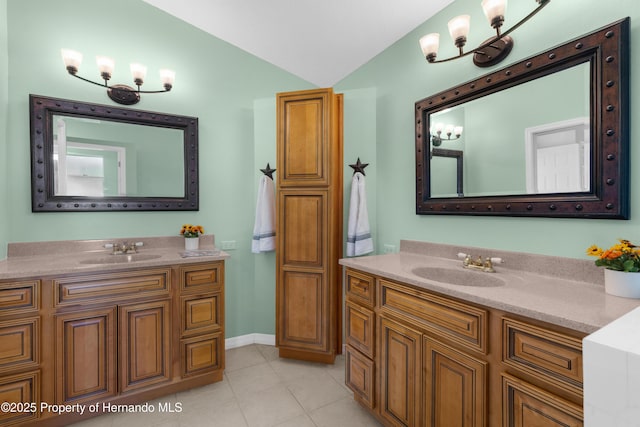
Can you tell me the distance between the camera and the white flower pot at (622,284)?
3.38ft

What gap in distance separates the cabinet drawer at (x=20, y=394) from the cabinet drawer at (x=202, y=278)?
33.9 inches

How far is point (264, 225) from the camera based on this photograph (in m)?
2.56

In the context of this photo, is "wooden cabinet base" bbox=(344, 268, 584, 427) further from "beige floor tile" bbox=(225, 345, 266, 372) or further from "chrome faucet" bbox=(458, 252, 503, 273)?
"beige floor tile" bbox=(225, 345, 266, 372)

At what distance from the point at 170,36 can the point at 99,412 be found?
114 inches

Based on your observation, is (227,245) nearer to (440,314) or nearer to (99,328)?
(99,328)

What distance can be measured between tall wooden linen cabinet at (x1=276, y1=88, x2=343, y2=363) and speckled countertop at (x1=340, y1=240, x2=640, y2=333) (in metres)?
0.54

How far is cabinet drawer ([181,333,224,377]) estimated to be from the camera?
1991 millimetres

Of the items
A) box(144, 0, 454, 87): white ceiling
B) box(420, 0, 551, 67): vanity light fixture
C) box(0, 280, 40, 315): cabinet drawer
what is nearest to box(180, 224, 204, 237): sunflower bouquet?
box(0, 280, 40, 315): cabinet drawer

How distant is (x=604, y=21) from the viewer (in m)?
1.21

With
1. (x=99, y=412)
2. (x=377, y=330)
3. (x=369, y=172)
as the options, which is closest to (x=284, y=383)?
(x=377, y=330)

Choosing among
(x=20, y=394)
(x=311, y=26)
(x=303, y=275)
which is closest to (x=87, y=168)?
(x=20, y=394)

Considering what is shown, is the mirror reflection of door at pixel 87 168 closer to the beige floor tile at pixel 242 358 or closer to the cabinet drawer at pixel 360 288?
the beige floor tile at pixel 242 358

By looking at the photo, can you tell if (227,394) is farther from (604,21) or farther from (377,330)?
(604,21)

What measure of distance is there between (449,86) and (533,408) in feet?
5.89
